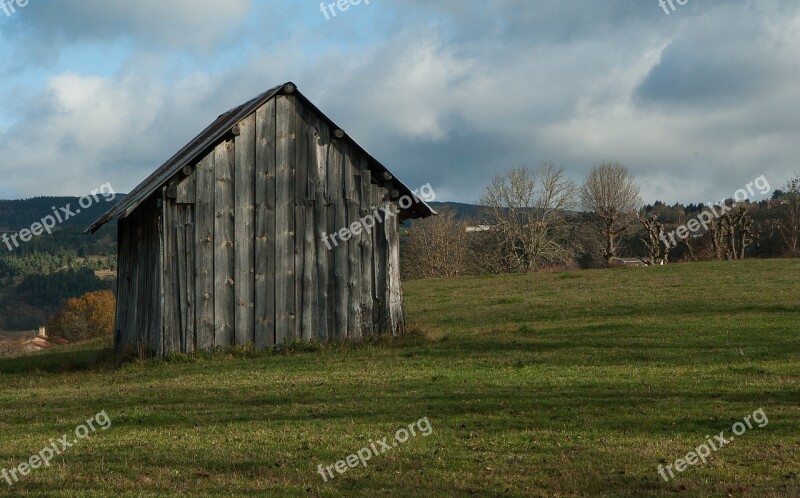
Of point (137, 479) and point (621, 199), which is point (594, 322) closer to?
point (137, 479)

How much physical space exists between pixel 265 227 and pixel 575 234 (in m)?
60.4

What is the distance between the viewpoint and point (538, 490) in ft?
31.5

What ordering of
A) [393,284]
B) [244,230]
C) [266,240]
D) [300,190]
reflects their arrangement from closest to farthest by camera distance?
1. [244,230]
2. [266,240]
3. [300,190]
4. [393,284]

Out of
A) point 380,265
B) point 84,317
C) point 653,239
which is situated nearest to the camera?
point 380,265

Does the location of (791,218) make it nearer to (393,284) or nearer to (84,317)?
(393,284)

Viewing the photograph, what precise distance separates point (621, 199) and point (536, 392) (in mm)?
62660

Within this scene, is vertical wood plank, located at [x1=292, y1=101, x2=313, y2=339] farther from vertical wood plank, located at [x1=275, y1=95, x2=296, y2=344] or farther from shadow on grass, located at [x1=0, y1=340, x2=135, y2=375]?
shadow on grass, located at [x1=0, y1=340, x2=135, y2=375]

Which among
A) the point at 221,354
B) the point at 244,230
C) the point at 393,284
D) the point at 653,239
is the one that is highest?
the point at 653,239

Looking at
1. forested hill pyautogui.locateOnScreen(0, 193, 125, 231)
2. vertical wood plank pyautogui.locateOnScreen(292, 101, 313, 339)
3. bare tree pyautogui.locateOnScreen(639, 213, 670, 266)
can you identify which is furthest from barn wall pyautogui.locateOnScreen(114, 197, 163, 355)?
forested hill pyautogui.locateOnScreen(0, 193, 125, 231)

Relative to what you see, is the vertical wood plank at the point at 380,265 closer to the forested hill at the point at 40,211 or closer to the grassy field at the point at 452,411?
the grassy field at the point at 452,411

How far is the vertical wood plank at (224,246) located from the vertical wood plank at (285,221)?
1210 mm

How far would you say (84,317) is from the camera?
102 metres

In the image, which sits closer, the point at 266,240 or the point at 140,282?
the point at 266,240

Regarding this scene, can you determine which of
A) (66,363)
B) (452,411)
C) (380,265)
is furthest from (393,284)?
(452,411)
